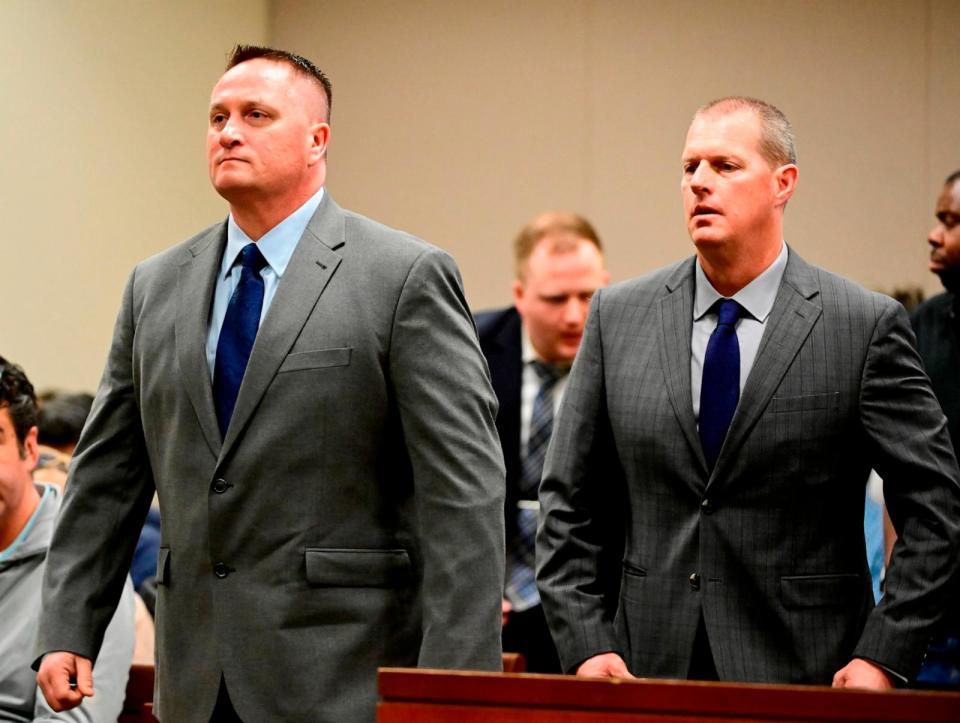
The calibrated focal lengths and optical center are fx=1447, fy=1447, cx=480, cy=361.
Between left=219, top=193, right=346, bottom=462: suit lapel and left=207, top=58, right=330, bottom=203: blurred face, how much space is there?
0.09 meters

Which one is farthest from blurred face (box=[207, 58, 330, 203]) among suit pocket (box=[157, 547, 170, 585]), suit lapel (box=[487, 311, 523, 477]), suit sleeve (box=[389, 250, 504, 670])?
suit lapel (box=[487, 311, 523, 477])

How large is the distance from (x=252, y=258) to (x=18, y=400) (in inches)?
34.1

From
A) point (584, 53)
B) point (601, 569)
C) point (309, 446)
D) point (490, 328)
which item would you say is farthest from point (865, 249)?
point (309, 446)

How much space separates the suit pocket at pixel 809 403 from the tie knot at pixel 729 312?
18 cm

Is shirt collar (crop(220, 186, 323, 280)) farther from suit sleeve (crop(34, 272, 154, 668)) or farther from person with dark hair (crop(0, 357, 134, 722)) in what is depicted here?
person with dark hair (crop(0, 357, 134, 722))

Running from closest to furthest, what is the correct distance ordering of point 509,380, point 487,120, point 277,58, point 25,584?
point 277,58, point 25,584, point 509,380, point 487,120

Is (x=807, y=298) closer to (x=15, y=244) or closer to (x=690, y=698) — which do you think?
(x=690, y=698)

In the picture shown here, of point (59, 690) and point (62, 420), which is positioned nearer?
point (59, 690)

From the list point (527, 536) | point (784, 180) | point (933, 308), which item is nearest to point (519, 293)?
point (527, 536)

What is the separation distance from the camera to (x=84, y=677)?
227cm

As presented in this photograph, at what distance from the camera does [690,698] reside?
63.6 inches

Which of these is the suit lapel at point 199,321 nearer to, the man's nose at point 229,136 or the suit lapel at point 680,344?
the man's nose at point 229,136

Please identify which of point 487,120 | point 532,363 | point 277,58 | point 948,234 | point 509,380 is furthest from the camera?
point 487,120

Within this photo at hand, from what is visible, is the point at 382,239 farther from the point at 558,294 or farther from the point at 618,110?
the point at 618,110
